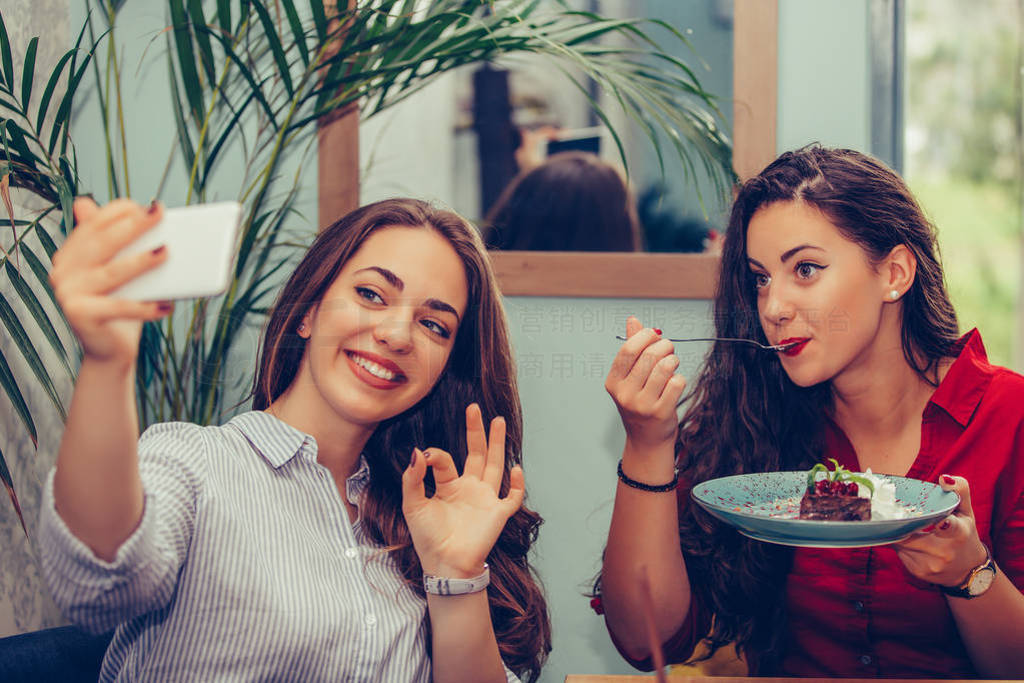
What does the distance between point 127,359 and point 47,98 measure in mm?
846

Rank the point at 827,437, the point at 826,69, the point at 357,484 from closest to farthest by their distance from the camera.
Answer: the point at 357,484 < the point at 827,437 < the point at 826,69

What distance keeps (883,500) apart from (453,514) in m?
0.60

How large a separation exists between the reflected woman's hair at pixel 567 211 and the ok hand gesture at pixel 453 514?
856 mm

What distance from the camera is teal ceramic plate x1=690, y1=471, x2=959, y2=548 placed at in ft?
3.16

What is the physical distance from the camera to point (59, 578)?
2.67ft

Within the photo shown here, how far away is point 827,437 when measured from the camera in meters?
1.48

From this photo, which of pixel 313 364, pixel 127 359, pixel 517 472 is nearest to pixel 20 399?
pixel 313 364

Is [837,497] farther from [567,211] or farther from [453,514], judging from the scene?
[567,211]

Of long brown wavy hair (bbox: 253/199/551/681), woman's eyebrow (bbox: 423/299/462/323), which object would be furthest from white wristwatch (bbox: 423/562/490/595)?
woman's eyebrow (bbox: 423/299/462/323)

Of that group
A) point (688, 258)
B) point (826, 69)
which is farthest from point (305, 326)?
point (826, 69)

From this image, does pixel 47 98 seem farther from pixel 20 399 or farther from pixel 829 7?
pixel 829 7

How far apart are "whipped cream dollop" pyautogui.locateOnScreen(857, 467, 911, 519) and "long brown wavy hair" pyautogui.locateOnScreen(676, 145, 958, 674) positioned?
0.27 m

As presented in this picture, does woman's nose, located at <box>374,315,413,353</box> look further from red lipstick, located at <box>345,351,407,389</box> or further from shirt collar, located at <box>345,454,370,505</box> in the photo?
shirt collar, located at <box>345,454,370,505</box>

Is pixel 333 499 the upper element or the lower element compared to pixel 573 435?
upper
